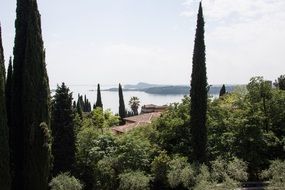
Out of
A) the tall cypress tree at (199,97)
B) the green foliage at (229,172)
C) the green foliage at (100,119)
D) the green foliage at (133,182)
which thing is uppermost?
the tall cypress tree at (199,97)

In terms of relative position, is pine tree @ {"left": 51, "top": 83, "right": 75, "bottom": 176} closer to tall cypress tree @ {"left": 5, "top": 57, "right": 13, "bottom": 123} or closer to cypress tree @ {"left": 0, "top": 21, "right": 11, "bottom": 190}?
tall cypress tree @ {"left": 5, "top": 57, "right": 13, "bottom": 123}

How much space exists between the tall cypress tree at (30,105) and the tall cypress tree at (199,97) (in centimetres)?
1067

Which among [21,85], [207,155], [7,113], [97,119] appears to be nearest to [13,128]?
[7,113]

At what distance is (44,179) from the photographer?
901 inches

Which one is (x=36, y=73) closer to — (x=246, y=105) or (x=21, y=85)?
(x=21, y=85)

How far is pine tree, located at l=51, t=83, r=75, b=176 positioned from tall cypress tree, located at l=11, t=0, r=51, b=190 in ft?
12.6

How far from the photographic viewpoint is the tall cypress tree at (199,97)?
1150 inches

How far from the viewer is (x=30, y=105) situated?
22.7m

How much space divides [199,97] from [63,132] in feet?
31.9

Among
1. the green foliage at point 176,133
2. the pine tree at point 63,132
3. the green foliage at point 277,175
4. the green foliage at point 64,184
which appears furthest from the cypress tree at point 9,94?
the green foliage at point 277,175

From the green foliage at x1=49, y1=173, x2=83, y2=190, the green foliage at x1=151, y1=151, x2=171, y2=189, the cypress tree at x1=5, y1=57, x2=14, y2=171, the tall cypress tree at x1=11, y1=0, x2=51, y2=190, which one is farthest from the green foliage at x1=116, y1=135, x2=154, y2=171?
the cypress tree at x1=5, y1=57, x2=14, y2=171

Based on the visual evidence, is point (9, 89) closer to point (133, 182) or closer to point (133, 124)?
point (133, 182)

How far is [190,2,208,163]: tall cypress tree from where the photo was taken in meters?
29.2

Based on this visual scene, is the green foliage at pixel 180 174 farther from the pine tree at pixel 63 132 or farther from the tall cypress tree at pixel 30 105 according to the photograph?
the tall cypress tree at pixel 30 105
